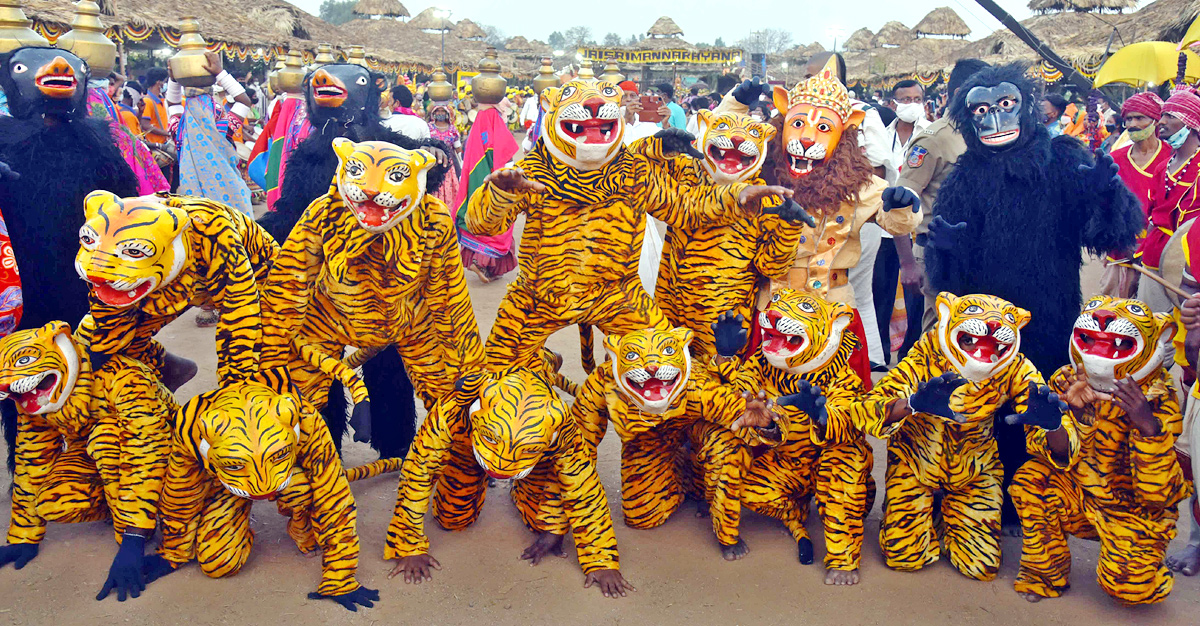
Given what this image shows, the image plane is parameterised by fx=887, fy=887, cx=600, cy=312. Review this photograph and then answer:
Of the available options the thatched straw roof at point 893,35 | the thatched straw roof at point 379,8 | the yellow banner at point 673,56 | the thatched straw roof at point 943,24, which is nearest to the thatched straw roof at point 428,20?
the thatched straw roof at point 379,8

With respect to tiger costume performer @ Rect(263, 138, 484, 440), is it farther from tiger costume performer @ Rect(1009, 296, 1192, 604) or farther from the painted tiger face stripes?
tiger costume performer @ Rect(1009, 296, 1192, 604)

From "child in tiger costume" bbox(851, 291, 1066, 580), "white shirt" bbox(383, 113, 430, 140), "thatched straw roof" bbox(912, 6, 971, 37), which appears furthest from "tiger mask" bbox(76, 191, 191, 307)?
"thatched straw roof" bbox(912, 6, 971, 37)

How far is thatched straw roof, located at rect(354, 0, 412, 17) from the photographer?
34594mm

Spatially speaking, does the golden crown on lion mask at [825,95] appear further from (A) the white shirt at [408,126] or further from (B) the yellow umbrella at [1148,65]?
(B) the yellow umbrella at [1148,65]

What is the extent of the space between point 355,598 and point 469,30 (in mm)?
40373

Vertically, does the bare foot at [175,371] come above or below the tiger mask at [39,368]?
below

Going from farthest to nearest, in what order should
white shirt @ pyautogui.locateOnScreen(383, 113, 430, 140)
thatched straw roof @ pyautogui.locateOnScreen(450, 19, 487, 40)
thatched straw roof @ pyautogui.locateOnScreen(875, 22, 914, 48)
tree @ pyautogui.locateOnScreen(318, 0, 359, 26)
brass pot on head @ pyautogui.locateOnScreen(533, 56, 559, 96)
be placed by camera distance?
tree @ pyautogui.locateOnScreen(318, 0, 359, 26) → thatched straw roof @ pyautogui.locateOnScreen(450, 19, 487, 40) → thatched straw roof @ pyautogui.locateOnScreen(875, 22, 914, 48) → brass pot on head @ pyautogui.locateOnScreen(533, 56, 559, 96) → white shirt @ pyautogui.locateOnScreen(383, 113, 430, 140)

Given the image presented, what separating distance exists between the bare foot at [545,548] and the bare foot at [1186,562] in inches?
91.2

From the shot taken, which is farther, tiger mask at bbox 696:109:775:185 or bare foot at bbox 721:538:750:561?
tiger mask at bbox 696:109:775:185

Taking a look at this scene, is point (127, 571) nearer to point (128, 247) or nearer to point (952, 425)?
point (128, 247)

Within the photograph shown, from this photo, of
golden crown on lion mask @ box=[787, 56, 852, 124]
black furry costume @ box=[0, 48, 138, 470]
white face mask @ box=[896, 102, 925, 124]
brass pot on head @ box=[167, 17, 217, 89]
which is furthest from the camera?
white face mask @ box=[896, 102, 925, 124]

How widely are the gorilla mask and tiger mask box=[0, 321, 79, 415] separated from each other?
3.11 ft

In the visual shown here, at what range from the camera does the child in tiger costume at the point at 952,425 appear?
3.01 m

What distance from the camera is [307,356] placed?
332 centimetres
